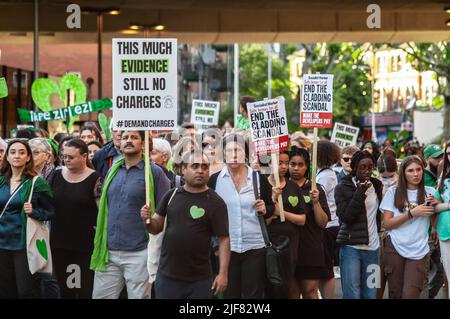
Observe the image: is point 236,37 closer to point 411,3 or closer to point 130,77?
point 411,3

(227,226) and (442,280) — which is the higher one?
(227,226)

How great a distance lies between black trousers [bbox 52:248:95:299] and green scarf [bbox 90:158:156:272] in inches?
51.5

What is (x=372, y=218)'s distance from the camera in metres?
12.6

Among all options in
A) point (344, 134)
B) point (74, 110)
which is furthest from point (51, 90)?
point (344, 134)

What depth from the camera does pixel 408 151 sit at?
862 inches

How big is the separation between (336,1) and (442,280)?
28.3 ft

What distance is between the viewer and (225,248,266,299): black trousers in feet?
35.4

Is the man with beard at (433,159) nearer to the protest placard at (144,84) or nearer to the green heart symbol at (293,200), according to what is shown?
the green heart symbol at (293,200)

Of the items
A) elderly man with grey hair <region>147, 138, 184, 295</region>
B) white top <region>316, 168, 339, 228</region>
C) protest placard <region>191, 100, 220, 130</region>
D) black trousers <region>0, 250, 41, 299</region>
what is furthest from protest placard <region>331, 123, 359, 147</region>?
black trousers <region>0, 250, 41, 299</region>

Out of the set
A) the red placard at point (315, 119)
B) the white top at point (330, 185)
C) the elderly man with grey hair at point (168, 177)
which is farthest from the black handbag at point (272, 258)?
the white top at point (330, 185)

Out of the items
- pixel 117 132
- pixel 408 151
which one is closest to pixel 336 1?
pixel 408 151

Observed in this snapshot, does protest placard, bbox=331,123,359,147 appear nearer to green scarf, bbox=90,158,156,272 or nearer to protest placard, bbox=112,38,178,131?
protest placard, bbox=112,38,178,131

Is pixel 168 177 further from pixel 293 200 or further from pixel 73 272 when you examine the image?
pixel 293 200

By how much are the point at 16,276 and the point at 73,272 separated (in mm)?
948
